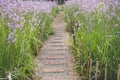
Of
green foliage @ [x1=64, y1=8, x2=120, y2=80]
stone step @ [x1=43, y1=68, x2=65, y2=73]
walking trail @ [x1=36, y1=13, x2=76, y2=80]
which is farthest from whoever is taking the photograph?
stone step @ [x1=43, y1=68, x2=65, y2=73]

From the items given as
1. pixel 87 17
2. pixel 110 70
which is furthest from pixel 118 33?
pixel 87 17

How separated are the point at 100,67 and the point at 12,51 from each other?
1.31 m

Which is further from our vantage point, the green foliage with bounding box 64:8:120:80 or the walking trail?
the walking trail

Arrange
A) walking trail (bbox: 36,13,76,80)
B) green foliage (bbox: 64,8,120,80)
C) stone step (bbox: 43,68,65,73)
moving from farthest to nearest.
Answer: stone step (bbox: 43,68,65,73)
walking trail (bbox: 36,13,76,80)
green foliage (bbox: 64,8,120,80)

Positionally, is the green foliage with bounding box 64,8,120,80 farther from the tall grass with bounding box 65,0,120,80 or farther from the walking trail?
the walking trail

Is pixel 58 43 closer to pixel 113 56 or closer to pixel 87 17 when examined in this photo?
pixel 87 17

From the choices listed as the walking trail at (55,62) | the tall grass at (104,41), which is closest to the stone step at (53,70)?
the walking trail at (55,62)

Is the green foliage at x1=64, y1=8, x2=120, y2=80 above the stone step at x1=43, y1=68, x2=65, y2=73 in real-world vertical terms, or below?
above

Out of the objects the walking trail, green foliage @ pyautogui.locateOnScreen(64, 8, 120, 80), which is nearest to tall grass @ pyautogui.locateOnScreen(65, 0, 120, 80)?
green foliage @ pyautogui.locateOnScreen(64, 8, 120, 80)

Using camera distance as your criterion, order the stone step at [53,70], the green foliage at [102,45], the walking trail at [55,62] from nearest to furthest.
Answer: the green foliage at [102,45], the walking trail at [55,62], the stone step at [53,70]

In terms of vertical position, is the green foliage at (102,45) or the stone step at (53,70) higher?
the green foliage at (102,45)

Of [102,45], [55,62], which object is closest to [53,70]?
[55,62]

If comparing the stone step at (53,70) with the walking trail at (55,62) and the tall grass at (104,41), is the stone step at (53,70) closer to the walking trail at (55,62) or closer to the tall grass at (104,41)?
the walking trail at (55,62)

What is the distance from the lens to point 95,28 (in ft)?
14.3
